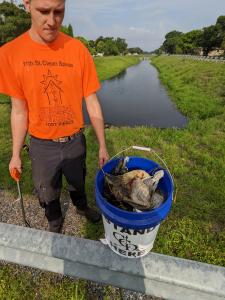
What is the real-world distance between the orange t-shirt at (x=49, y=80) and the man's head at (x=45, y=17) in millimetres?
109

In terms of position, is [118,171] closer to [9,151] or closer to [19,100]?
[19,100]

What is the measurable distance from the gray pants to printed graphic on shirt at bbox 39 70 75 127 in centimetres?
25

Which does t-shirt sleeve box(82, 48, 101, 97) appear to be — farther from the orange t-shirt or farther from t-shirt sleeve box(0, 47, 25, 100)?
t-shirt sleeve box(0, 47, 25, 100)

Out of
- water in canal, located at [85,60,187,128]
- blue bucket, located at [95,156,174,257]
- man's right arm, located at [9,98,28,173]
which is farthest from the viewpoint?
water in canal, located at [85,60,187,128]

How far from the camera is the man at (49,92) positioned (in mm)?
2564

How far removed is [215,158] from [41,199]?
4.45m

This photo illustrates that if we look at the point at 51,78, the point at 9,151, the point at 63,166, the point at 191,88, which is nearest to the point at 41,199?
the point at 63,166

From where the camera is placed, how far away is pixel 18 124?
286 centimetres

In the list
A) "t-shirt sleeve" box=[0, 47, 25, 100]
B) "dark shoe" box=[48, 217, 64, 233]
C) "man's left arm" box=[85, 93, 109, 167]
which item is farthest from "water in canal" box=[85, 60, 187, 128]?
"t-shirt sleeve" box=[0, 47, 25, 100]

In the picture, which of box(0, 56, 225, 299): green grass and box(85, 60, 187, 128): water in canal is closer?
box(0, 56, 225, 299): green grass

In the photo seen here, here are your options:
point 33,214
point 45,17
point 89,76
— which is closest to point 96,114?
point 89,76

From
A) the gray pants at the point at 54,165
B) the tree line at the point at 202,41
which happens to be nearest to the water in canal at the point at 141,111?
the gray pants at the point at 54,165

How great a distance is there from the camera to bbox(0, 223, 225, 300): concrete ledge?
1732 millimetres

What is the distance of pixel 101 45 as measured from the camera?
335 feet
